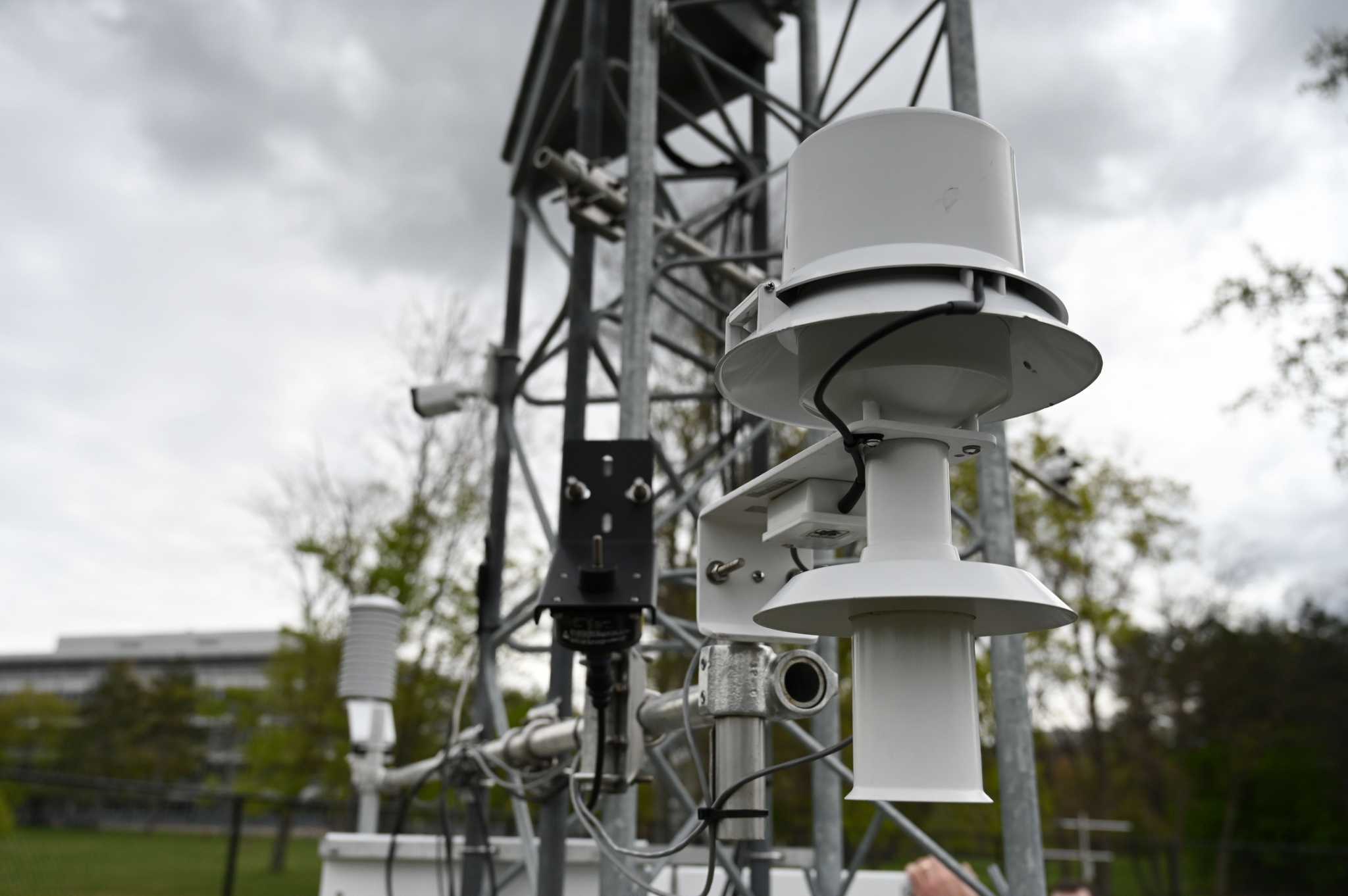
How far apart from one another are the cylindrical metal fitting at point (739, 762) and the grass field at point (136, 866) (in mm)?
10024

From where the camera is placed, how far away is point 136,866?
1180cm

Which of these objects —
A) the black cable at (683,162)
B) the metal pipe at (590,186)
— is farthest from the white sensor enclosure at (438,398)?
the black cable at (683,162)

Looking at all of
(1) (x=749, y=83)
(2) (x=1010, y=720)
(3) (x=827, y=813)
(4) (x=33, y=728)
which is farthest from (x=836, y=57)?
(4) (x=33, y=728)

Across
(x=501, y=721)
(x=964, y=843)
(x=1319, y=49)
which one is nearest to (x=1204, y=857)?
(x=964, y=843)

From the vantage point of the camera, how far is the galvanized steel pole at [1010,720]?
2.73 metres

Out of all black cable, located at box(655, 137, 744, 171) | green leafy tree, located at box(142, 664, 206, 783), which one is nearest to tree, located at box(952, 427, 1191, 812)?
black cable, located at box(655, 137, 744, 171)

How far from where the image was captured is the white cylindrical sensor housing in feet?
3.20

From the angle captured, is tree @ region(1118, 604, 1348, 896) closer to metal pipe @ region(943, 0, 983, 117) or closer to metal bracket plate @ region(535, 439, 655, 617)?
metal pipe @ region(943, 0, 983, 117)

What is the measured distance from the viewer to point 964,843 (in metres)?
14.2

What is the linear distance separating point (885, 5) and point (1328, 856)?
20.2 m

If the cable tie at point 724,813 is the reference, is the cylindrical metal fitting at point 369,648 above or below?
above

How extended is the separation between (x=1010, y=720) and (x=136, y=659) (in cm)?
5509

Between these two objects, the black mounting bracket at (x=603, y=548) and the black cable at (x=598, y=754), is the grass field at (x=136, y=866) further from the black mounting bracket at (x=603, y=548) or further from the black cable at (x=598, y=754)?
the black mounting bracket at (x=603, y=548)

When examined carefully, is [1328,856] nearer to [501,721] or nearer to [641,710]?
[501,721]
